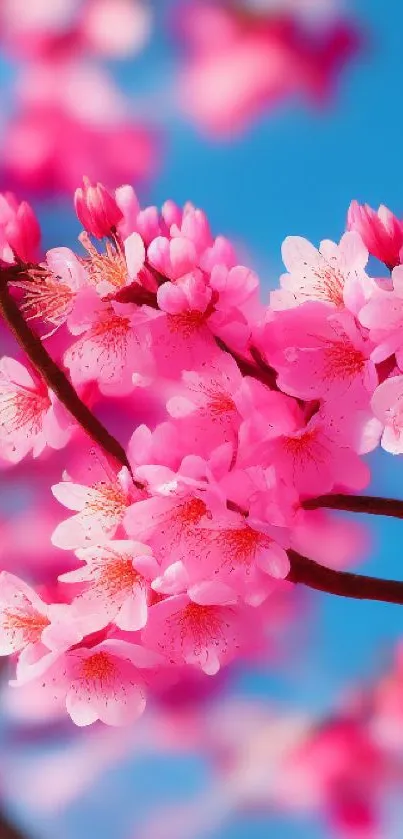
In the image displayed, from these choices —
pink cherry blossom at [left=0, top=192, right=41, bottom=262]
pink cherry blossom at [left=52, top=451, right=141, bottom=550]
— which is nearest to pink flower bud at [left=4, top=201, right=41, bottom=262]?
pink cherry blossom at [left=0, top=192, right=41, bottom=262]

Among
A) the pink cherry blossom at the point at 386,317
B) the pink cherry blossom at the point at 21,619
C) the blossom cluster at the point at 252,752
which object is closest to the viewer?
the pink cherry blossom at the point at 386,317

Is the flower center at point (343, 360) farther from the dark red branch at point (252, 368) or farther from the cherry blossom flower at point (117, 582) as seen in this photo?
the cherry blossom flower at point (117, 582)

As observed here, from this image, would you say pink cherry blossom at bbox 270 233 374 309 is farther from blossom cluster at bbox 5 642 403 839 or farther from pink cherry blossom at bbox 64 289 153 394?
blossom cluster at bbox 5 642 403 839

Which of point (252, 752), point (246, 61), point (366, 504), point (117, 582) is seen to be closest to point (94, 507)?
point (117, 582)

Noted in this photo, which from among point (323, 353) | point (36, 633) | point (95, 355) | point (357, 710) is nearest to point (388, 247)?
point (323, 353)

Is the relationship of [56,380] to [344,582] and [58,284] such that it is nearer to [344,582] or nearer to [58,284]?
[58,284]

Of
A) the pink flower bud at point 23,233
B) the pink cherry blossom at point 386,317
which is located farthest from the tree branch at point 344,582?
the pink flower bud at point 23,233

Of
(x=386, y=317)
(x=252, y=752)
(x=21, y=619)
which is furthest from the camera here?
(x=252, y=752)
